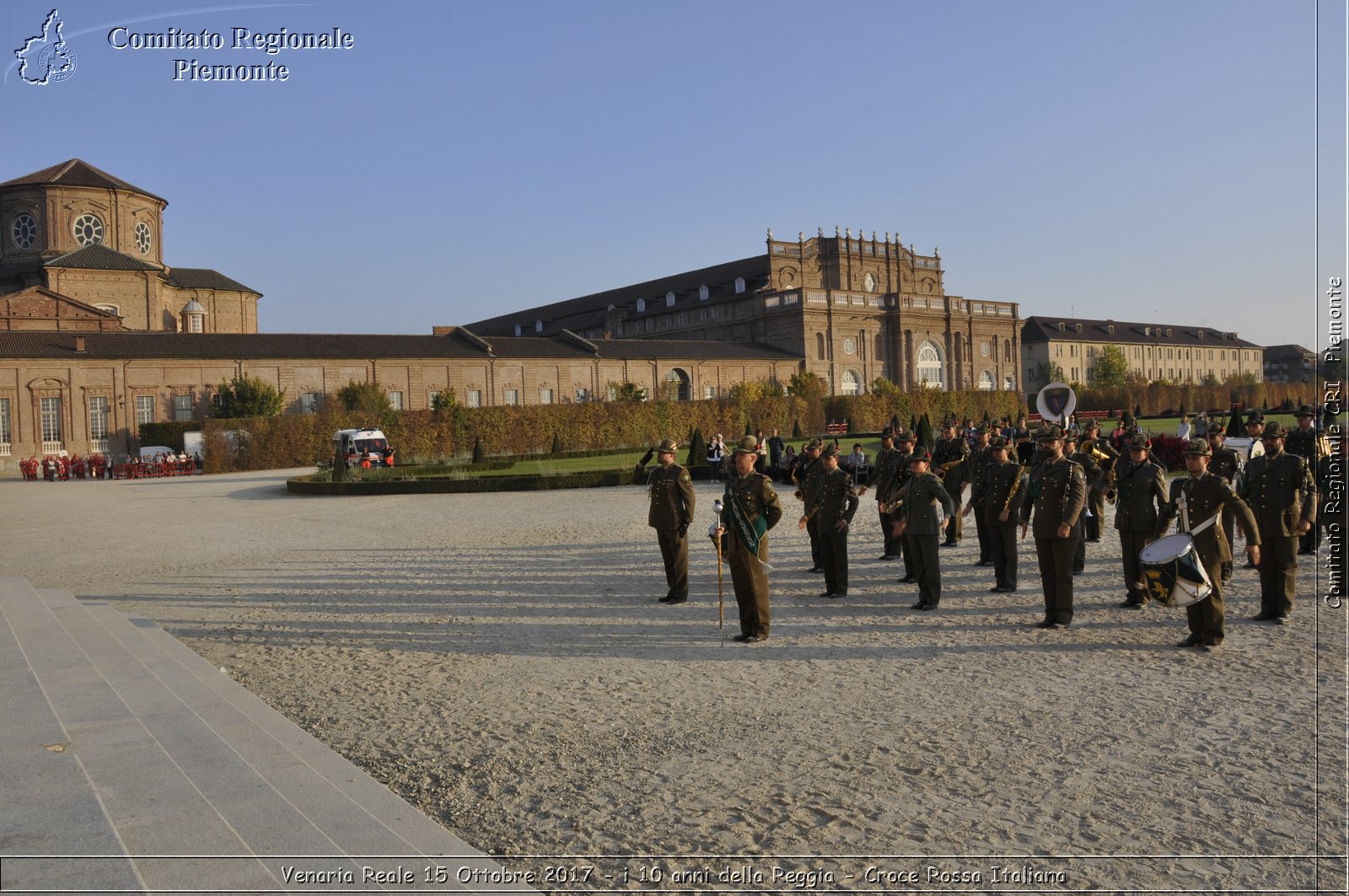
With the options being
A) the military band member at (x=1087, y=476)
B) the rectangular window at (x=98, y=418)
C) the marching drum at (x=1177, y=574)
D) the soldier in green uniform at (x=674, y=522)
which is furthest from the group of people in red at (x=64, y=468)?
the marching drum at (x=1177, y=574)

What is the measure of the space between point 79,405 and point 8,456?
3626 millimetres

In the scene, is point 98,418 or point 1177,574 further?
point 98,418

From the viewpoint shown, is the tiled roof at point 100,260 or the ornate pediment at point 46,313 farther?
the tiled roof at point 100,260

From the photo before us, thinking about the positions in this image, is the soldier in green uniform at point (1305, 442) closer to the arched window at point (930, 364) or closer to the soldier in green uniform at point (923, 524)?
the soldier in green uniform at point (923, 524)

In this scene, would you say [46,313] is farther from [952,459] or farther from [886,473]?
[886,473]

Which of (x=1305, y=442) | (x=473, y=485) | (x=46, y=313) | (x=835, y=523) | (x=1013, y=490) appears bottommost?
(x=473, y=485)

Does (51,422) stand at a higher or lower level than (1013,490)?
higher

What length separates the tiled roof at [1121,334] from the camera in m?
96.8

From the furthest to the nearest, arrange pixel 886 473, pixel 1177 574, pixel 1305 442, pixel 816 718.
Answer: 1. pixel 886 473
2. pixel 1305 442
3. pixel 1177 574
4. pixel 816 718

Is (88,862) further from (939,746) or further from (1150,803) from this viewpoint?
(1150,803)

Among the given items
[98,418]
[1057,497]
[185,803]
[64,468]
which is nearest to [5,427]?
[98,418]

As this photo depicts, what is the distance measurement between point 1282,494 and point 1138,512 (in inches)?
48.4

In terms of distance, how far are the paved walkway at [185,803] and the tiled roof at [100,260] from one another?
59088 mm

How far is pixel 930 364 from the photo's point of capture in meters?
75.3
